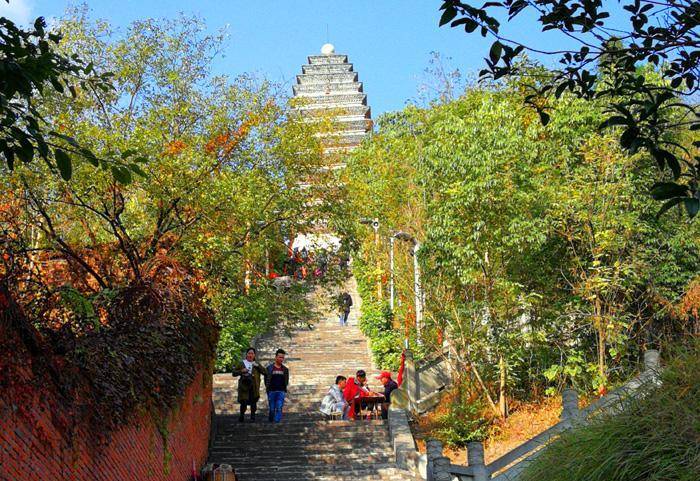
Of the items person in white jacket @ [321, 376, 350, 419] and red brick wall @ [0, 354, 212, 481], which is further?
person in white jacket @ [321, 376, 350, 419]

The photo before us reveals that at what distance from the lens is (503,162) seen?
20.5m

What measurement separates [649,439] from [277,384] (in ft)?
48.9

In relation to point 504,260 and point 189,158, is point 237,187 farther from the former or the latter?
point 504,260

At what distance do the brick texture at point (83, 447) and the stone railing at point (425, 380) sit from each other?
25.3 feet

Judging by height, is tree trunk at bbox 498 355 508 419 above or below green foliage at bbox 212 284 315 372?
below

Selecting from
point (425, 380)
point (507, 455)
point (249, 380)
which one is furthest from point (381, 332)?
point (507, 455)

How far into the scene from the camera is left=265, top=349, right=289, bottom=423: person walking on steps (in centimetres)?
2061

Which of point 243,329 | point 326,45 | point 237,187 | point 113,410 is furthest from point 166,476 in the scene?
point 326,45

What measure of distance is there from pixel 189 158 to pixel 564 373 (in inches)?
342

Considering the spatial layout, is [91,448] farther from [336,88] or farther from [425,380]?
[336,88]

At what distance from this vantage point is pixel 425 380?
2472cm

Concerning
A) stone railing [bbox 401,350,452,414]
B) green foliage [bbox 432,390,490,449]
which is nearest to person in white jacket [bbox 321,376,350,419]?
stone railing [bbox 401,350,452,414]

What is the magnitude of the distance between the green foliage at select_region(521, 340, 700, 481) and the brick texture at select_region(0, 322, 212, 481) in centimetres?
401

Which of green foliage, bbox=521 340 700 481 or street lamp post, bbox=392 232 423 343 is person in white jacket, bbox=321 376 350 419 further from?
green foliage, bbox=521 340 700 481
